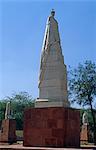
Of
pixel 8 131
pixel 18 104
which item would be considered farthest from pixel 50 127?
pixel 18 104

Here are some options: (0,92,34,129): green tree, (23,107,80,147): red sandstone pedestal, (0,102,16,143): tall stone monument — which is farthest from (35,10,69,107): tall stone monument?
(0,92,34,129): green tree

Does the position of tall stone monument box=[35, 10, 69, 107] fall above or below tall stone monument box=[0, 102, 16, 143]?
above

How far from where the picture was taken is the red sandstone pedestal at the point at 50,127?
34.2 feet

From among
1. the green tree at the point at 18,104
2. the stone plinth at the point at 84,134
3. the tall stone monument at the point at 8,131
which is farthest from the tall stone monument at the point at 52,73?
the green tree at the point at 18,104

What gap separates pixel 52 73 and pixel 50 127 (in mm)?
1954

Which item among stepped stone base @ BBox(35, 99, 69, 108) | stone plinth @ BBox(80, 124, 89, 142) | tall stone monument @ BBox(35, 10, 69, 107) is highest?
tall stone monument @ BBox(35, 10, 69, 107)

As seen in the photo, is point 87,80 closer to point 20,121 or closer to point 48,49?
point 48,49

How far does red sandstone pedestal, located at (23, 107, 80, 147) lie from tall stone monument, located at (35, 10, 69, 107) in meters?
0.41

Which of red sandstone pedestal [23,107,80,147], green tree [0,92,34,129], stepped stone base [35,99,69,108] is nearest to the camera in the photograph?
red sandstone pedestal [23,107,80,147]

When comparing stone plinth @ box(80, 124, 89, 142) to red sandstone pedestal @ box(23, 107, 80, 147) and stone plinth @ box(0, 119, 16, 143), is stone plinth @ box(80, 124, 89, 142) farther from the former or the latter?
red sandstone pedestal @ box(23, 107, 80, 147)

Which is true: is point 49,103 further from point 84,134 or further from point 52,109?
point 84,134

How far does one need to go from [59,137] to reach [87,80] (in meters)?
20.4

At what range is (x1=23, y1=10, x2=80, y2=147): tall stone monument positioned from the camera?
1048cm

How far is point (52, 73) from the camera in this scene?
11336mm
